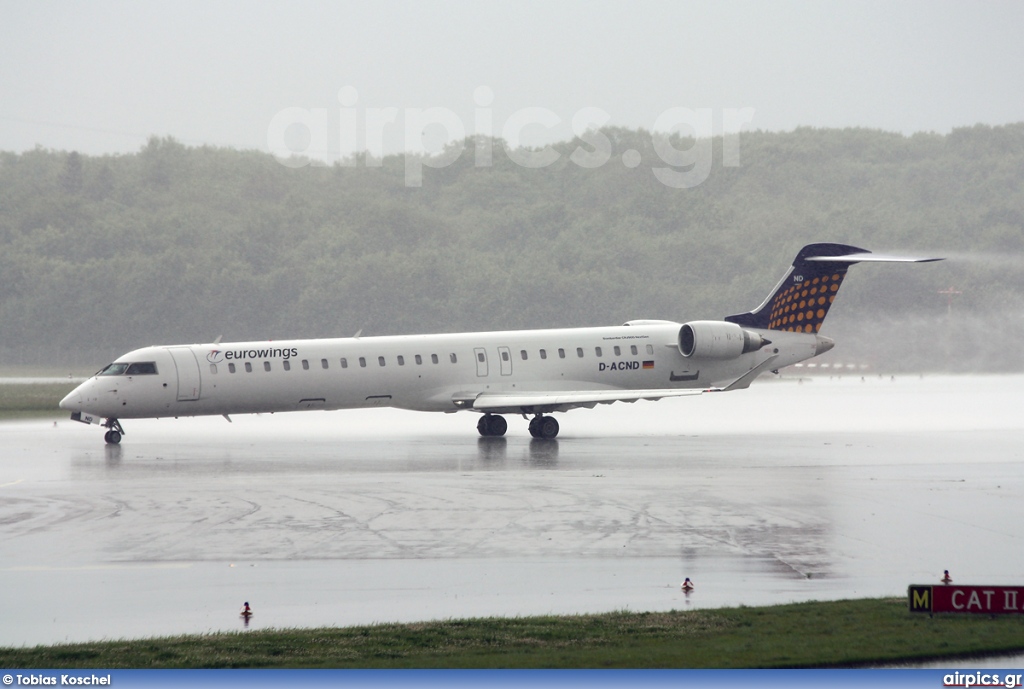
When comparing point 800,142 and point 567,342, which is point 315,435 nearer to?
point 567,342

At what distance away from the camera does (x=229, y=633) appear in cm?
1084

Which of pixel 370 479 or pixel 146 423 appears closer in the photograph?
pixel 370 479

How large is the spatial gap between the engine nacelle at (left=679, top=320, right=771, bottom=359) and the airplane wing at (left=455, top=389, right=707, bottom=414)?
9.08 ft

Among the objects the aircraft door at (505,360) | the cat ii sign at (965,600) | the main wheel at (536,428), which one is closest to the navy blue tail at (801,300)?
the aircraft door at (505,360)

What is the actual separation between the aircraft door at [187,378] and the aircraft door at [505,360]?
7.36m

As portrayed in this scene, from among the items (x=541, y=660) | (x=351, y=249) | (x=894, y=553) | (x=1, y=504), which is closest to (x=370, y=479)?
(x=1, y=504)

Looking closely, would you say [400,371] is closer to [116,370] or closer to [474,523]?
[116,370]

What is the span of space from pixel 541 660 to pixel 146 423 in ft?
95.1

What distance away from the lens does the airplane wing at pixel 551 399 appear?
28.4m

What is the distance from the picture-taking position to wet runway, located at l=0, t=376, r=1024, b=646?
12328 mm

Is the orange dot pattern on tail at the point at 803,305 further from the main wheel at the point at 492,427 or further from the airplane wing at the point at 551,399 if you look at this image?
the main wheel at the point at 492,427

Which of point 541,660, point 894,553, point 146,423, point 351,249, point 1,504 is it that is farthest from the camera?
point 351,249

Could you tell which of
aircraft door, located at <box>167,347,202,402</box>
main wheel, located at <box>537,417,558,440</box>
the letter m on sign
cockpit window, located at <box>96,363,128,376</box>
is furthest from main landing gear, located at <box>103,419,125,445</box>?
the letter m on sign

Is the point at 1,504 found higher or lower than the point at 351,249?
lower
